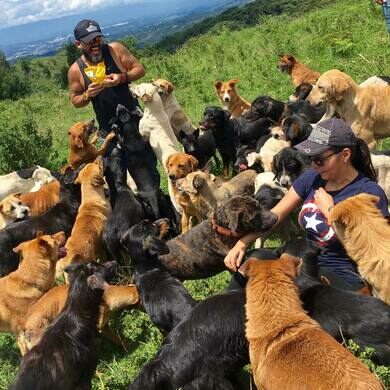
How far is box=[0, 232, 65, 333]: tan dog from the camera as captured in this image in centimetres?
578

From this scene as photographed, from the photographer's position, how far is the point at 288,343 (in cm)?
354

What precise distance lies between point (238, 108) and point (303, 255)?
6701 millimetres

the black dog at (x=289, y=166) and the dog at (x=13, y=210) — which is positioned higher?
the black dog at (x=289, y=166)

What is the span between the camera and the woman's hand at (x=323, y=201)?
4.51 m

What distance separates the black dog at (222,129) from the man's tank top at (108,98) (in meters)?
1.40

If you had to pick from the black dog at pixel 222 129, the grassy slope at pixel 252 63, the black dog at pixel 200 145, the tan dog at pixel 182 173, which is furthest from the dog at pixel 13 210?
the black dog at pixel 222 129

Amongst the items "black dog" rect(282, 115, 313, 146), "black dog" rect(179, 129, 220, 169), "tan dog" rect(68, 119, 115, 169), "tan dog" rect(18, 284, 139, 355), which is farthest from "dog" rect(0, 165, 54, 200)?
"black dog" rect(282, 115, 313, 146)

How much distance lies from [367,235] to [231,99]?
7334 millimetres

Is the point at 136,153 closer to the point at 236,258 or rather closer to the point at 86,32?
the point at 86,32

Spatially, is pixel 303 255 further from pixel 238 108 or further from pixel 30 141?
pixel 30 141

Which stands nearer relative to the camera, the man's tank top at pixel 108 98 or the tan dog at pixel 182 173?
the tan dog at pixel 182 173

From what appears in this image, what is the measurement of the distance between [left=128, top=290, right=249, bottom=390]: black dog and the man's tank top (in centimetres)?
473

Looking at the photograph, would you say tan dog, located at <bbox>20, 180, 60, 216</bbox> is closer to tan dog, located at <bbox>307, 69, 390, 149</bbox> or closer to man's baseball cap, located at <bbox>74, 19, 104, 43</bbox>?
man's baseball cap, located at <bbox>74, 19, 104, 43</bbox>

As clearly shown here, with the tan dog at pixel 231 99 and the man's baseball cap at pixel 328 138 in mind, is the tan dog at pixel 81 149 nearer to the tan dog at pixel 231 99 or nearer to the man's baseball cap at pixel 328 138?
the tan dog at pixel 231 99
